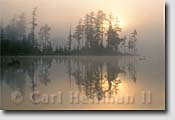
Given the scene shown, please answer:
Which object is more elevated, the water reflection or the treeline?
the treeline

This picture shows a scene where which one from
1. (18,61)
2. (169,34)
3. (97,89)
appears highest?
(169,34)

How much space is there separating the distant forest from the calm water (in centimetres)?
4

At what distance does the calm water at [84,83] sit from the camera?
6.37 feet

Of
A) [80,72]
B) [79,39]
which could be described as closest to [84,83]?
[80,72]

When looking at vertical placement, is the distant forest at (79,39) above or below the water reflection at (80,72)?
above

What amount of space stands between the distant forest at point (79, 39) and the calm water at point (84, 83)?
36mm

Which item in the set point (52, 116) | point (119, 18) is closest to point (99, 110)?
point (52, 116)

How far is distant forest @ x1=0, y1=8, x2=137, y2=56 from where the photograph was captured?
1.95 metres

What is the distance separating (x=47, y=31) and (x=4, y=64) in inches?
9.6

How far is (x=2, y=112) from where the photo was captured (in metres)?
1.98

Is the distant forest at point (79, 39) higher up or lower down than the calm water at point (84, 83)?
higher up

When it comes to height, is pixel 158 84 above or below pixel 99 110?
above

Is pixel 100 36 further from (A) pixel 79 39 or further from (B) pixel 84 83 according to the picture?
(B) pixel 84 83

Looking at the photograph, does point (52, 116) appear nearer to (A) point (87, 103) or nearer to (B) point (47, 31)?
(A) point (87, 103)
